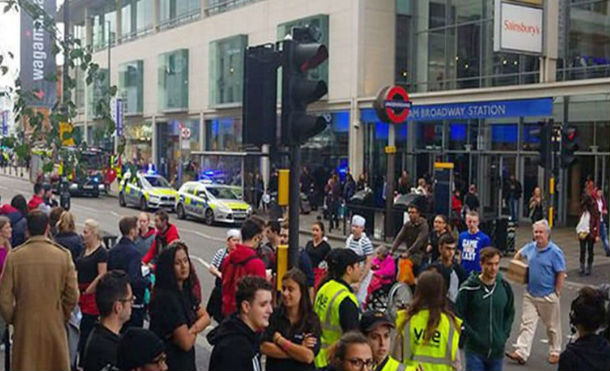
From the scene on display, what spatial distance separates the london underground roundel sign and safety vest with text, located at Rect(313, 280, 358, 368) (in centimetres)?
1644

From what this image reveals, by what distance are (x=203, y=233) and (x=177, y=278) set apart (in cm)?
1868

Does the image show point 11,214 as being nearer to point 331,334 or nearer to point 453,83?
point 331,334

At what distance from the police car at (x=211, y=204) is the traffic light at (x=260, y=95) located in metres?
19.8

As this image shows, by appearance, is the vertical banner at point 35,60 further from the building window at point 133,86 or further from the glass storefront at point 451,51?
the building window at point 133,86

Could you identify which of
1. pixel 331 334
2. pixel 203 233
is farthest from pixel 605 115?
pixel 331 334

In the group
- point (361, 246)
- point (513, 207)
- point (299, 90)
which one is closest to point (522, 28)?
point (513, 207)

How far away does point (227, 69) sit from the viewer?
4144 cm

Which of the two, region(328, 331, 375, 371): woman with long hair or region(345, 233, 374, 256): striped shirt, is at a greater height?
region(328, 331, 375, 371): woman with long hair

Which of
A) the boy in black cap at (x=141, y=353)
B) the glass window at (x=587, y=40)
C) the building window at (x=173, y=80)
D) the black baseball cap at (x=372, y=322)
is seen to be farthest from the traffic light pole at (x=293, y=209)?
the building window at (x=173, y=80)

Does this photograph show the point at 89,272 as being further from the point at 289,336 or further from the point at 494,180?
the point at 494,180

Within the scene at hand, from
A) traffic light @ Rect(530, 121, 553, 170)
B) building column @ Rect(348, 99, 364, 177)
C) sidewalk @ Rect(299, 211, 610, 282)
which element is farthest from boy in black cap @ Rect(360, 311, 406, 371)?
building column @ Rect(348, 99, 364, 177)

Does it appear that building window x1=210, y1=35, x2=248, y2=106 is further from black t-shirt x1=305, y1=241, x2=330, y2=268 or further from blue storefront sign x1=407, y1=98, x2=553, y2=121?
black t-shirt x1=305, y1=241, x2=330, y2=268

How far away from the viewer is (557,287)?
A: 9.36m

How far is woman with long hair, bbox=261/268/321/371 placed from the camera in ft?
16.9
